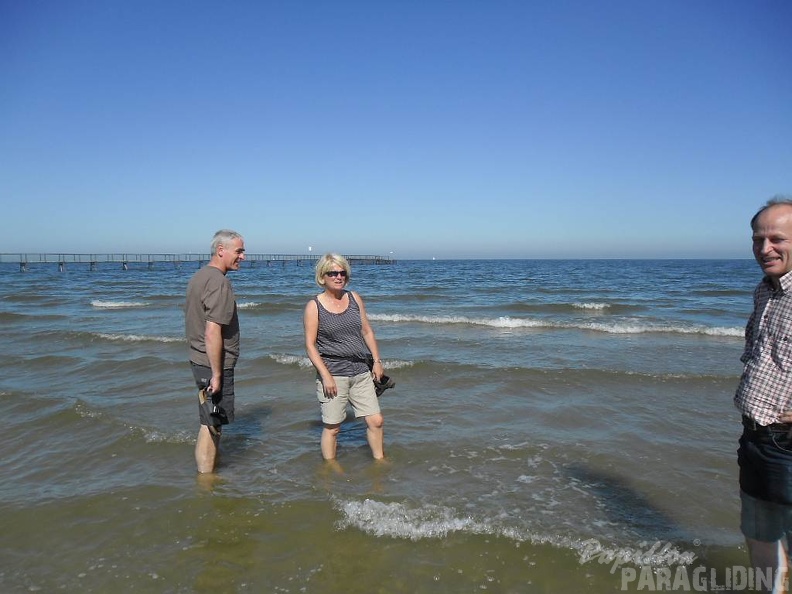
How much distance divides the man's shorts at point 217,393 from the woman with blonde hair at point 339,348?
0.76 metres

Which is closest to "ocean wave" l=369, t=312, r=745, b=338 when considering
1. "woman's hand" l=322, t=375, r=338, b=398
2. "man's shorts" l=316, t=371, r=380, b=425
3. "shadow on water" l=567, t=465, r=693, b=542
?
"shadow on water" l=567, t=465, r=693, b=542

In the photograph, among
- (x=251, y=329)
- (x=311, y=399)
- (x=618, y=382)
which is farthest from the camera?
(x=251, y=329)

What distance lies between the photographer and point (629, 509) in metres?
3.95

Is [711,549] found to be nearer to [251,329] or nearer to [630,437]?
[630,437]

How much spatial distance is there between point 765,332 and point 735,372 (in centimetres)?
760

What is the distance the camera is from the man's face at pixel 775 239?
216 cm

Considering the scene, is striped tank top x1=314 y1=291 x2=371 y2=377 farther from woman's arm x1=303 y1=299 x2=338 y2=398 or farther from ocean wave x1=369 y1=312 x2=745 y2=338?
ocean wave x1=369 y1=312 x2=745 y2=338

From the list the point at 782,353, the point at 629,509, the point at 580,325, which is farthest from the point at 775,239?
the point at 580,325

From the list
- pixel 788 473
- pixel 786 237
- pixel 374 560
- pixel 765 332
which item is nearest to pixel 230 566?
pixel 374 560

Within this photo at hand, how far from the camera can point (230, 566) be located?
10.6 feet

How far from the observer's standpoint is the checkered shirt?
2227 millimetres

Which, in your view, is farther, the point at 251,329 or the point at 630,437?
the point at 251,329

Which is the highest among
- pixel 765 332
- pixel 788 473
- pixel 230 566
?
pixel 765 332

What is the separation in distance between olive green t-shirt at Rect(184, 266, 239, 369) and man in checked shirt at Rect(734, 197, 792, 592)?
3.55 m
